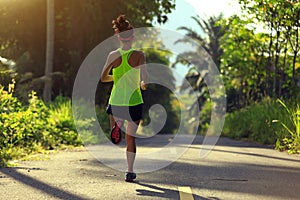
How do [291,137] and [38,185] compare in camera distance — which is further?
[291,137]

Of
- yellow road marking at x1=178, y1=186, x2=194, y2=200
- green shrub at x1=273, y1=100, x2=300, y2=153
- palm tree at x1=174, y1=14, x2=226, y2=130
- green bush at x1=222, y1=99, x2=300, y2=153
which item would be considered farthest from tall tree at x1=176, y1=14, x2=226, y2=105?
yellow road marking at x1=178, y1=186, x2=194, y2=200

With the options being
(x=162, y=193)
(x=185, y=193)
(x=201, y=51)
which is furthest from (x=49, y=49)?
(x=201, y=51)

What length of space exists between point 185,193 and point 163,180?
130 cm

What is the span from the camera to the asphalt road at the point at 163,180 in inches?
278

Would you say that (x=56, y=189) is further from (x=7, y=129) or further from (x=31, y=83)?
(x=31, y=83)

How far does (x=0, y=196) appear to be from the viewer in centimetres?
697

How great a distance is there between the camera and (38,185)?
26.0 feet

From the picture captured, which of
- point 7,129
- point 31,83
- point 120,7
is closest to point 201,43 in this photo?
point 120,7

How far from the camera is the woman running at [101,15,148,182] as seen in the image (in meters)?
8.27

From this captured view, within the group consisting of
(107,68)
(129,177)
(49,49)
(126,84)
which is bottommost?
(129,177)

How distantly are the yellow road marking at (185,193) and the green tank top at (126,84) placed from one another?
145cm

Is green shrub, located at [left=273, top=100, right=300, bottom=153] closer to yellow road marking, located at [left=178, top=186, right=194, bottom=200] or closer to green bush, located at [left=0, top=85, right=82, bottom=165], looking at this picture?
green bush, located at [left=0, top=85, right=82, bottom=165]

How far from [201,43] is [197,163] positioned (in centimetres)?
4296

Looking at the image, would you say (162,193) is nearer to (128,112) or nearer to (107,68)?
(128,112)
